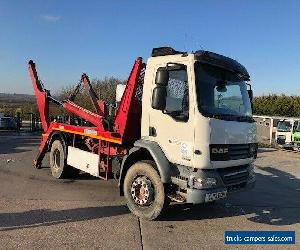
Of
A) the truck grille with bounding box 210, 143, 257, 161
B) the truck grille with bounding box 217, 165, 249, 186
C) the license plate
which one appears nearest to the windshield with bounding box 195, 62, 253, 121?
the truck grille with bounding box 210, 143, 257, 161

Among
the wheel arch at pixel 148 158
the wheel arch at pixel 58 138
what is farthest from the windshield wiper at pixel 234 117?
the wheel arch at pixel 58 138

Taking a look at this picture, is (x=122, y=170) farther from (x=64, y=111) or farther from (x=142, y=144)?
(x=64, y=111)

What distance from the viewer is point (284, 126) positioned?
28.8 meters

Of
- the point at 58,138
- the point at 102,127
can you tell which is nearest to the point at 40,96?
the point at 58,138

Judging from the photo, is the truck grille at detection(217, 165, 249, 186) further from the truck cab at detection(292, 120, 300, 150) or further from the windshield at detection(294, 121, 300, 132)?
the windshield at detection(294, 121, 300, 132)

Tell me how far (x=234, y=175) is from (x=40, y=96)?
22.9 feet

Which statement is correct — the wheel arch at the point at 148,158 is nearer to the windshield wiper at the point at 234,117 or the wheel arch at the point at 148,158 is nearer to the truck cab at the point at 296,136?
the windshield wiper at the point at 234,117

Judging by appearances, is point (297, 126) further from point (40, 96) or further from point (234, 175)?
point (234, 175)

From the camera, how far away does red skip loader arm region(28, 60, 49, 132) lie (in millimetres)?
12562

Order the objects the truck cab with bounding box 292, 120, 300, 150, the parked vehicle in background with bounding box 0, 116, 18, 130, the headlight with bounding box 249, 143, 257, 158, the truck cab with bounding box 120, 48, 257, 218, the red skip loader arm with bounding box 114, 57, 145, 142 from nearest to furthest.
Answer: the truck cab with bounding box 120, 48, 257, 218 → the headlight with bounding box 249, 143, 257, 158 → the red skip loader arm with bounding box 114, 57, 145, 142 → the truck cab with bounding box 292, 120, 300, 150 → the parked vehicle in background with bounding box 0, 116, 18, 130

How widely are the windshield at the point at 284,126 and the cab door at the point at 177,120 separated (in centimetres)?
2221

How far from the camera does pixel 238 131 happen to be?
305 inches

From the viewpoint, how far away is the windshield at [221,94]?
737 cm

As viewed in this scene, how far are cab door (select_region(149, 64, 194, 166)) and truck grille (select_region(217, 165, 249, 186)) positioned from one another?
74 cm
